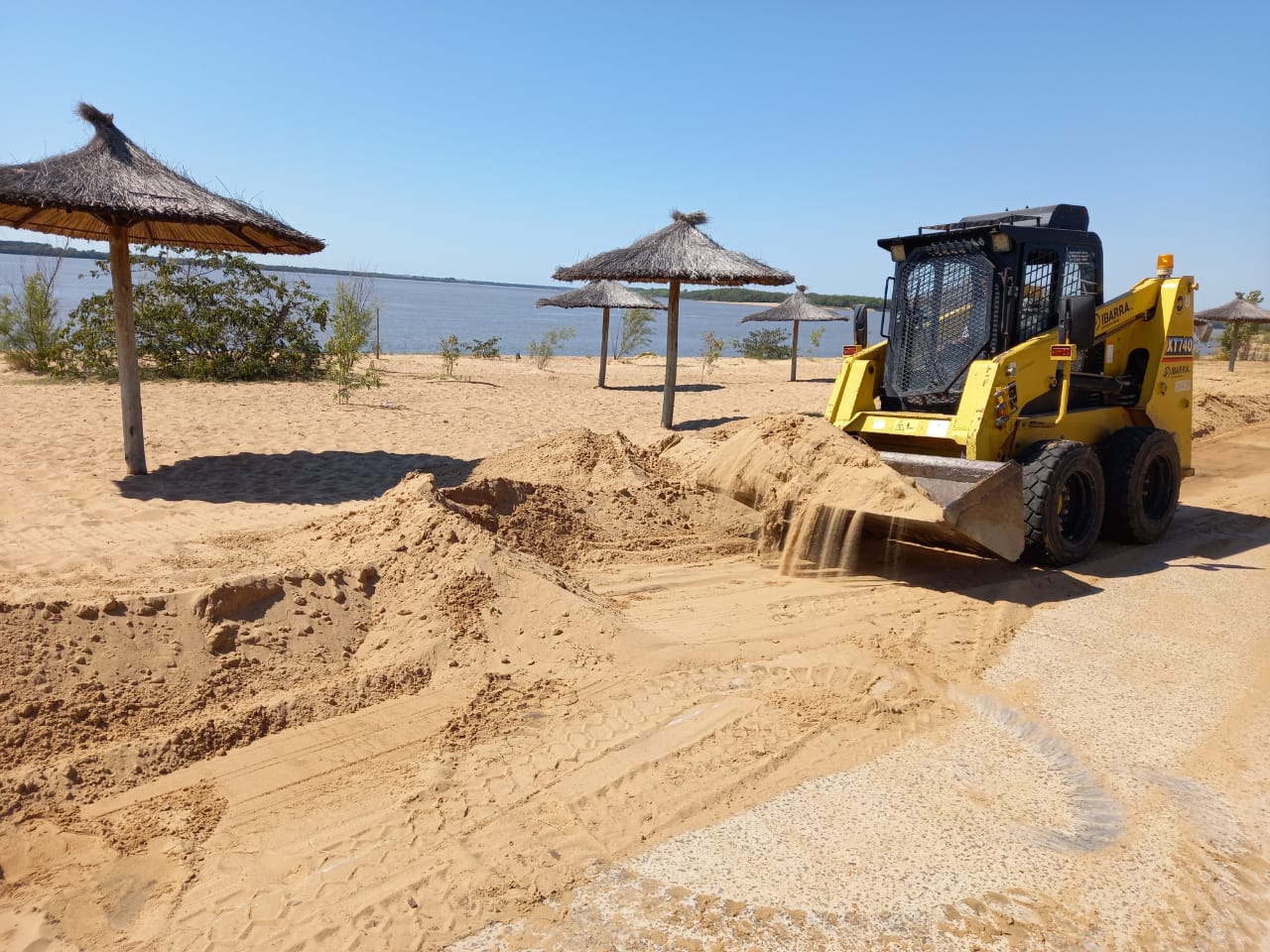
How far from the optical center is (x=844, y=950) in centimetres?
274

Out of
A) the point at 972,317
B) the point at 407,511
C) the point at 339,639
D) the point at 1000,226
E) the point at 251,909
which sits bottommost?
the point at 251,909

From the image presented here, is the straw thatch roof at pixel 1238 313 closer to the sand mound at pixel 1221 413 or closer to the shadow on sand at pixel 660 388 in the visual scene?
the sand mound at pixel 1221 413

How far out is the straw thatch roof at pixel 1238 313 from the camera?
25.9 meters

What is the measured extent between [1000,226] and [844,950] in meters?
5.25

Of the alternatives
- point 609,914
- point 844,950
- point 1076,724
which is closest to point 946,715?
point 1076,724

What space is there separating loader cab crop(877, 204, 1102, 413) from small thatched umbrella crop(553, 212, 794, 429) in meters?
5.66

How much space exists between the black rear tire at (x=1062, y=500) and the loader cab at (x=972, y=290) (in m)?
0.84

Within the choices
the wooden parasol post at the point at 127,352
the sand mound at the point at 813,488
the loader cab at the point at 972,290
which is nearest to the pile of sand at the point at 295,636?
the sand mound at the point at 813,488

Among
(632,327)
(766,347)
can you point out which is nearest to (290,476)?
(632,327)

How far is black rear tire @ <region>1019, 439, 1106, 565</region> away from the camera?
6211 millimetres

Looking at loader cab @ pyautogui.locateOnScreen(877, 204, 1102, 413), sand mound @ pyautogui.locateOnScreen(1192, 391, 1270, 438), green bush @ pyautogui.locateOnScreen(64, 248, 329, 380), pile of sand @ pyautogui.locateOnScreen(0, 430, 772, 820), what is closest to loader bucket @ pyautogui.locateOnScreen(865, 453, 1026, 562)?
loader cab @ pyautogui.locateOnScreen(877, 204, 1102, 413)

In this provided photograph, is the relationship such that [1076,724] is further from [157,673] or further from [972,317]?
[157,673]

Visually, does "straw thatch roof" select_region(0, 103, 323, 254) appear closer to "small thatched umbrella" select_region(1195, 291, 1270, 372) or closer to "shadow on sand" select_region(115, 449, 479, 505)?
"shadow on sand" select_region(115, 449, 479, 505)

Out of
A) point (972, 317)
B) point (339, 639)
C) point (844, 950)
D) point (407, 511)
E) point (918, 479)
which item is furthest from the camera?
point (972, 317)
